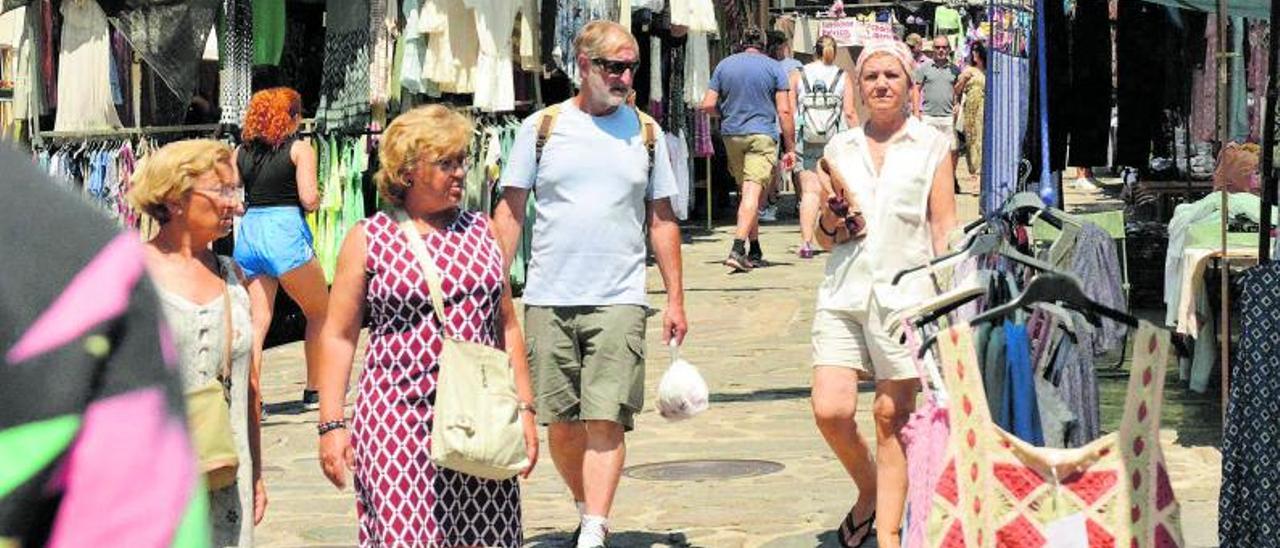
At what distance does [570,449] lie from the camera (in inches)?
304

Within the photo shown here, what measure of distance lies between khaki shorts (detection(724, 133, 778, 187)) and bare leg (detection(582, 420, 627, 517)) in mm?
12239

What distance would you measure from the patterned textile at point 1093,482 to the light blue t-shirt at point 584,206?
277 centimetres

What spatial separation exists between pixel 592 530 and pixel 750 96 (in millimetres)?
12527

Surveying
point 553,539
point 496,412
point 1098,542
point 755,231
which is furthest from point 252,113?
point 755,231

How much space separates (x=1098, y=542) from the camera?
484 centimetres

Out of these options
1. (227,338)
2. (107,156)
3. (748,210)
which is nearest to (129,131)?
(107,156)

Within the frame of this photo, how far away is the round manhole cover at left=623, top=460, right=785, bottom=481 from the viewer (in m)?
9.56

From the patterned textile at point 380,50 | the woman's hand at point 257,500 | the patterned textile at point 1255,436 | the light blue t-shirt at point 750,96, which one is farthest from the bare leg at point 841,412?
the light blue t-shirt at point 750,96

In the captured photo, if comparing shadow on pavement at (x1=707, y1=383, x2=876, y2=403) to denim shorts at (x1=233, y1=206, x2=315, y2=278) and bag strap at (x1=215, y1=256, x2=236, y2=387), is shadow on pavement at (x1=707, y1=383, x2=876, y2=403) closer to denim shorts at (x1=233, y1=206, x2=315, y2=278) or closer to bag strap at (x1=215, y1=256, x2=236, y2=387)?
denim shorts at (x1=233, y1=206, x2=315, y2=278)

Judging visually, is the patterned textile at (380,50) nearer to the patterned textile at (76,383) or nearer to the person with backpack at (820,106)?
the person with backpack at (820,106)

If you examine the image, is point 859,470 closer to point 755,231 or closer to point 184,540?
point 184,540

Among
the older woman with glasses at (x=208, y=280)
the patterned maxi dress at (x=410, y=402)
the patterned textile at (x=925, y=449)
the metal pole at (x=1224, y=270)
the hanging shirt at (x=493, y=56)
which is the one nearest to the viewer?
the patterned textile at (x=925, y=449)

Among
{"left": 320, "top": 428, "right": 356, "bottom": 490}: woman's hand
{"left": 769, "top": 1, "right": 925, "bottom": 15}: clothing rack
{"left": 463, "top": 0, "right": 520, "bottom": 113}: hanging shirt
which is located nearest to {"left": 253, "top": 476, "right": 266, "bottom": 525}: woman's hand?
{"left": 320, "top": 428, "right": 356, "bottom": 490}: woman's hand

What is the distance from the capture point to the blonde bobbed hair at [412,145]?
5949 mm
